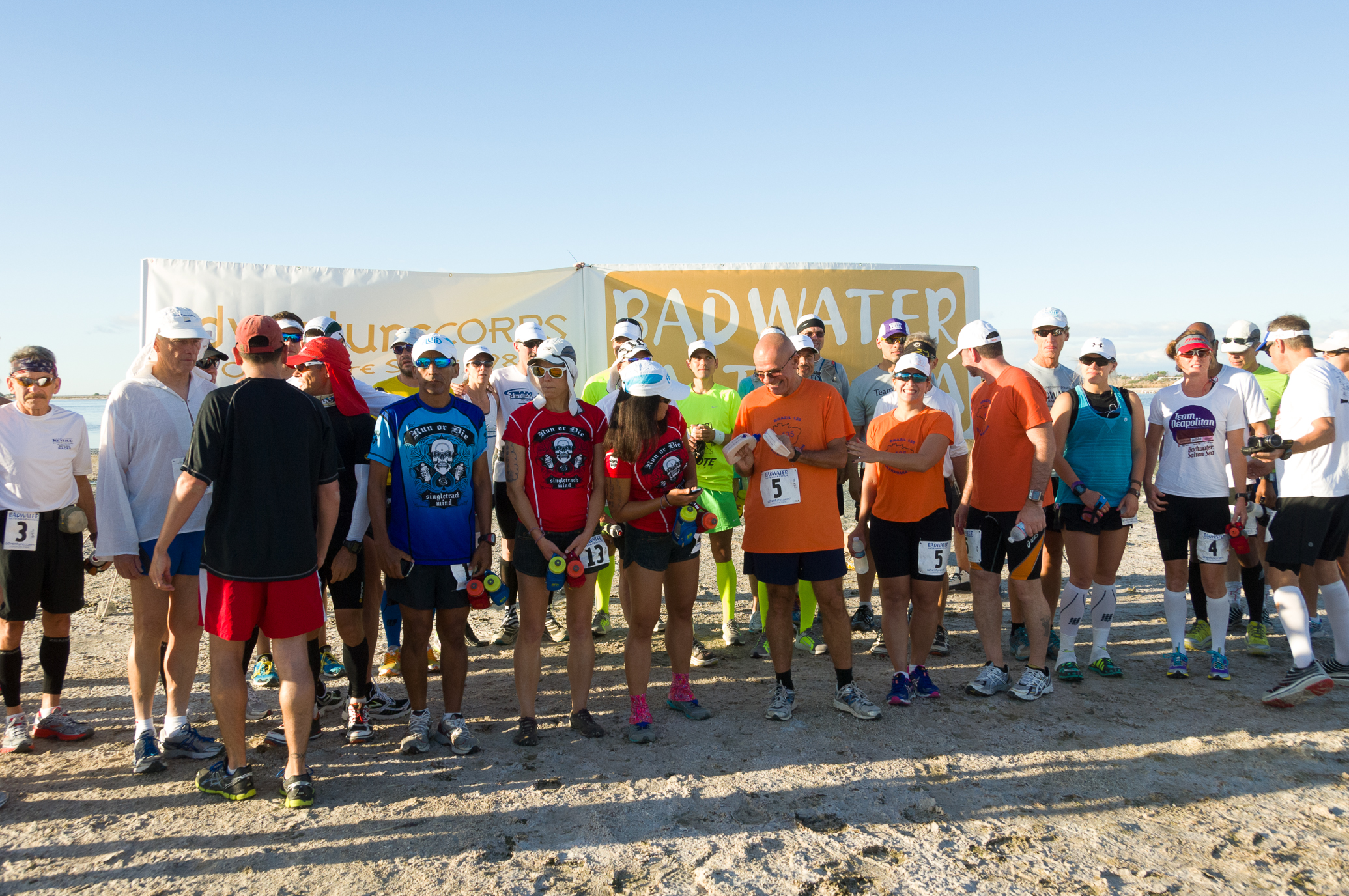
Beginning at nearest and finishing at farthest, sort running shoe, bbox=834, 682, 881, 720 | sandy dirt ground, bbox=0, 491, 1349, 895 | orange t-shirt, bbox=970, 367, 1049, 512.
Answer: sandy dirt ground, bbox=0, 491, 1349, 895 < running shoe, bbox=834, 682, 881, 720 < orange t-shirt, bbox=970, 367, 1049, 512

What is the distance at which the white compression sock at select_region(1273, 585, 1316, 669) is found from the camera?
4844 mm

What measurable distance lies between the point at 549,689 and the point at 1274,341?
5.37 metres

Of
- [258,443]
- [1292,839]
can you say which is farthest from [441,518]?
[1292,839]

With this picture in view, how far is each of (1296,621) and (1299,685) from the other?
1.43 feet

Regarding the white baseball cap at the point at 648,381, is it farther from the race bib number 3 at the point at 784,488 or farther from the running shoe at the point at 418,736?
the running shoe at the point at 418,736

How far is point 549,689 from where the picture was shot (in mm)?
5312

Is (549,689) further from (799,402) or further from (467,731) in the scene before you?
(799,402)

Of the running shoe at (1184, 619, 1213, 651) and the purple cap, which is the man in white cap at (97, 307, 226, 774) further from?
the running shoe at (1184, 619, 1213, 651)

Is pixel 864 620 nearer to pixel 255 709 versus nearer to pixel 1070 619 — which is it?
pixel 1070 619

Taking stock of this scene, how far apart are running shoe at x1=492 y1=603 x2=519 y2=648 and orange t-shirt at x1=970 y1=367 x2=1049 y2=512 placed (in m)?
3.62

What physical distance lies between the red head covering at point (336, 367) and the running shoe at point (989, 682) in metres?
4.13

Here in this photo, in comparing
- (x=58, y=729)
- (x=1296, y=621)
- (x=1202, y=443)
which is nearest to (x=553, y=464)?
(x=58, y=729)

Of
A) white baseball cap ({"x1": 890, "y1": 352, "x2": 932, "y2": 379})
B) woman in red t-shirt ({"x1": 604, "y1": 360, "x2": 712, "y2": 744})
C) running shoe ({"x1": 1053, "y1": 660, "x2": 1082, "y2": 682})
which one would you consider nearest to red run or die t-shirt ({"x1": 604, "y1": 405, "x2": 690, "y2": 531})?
woman in red t-shirt ({"x1": 604, "y1": 360, "x2": 712, "y2": 744})

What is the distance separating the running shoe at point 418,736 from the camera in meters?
4.24
